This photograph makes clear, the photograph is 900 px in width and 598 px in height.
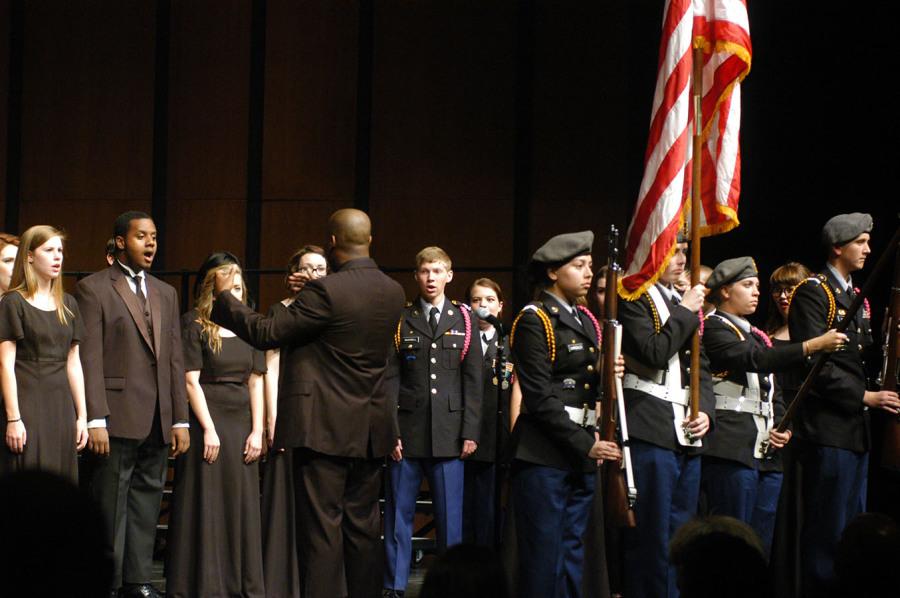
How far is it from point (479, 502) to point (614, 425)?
2105 millimetres

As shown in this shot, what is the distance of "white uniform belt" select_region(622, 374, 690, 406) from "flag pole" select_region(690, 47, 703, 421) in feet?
0.15

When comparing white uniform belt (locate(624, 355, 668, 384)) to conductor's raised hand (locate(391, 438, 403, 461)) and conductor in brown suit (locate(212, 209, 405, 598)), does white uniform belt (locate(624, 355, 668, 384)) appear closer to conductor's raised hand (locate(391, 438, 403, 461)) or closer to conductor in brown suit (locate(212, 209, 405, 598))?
conductor in brown suit (locate(212, 209, 405, 598))

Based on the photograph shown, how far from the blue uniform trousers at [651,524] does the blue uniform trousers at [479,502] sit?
180cm

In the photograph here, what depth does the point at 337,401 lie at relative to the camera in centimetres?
464

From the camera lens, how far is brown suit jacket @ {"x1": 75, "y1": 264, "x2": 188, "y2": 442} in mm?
5410

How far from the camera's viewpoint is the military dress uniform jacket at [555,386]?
4496mm

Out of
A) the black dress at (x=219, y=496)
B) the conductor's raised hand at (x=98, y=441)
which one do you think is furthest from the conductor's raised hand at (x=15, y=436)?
the black dress at (x=219, y=496)

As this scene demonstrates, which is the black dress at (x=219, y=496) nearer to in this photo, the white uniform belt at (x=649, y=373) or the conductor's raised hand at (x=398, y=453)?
the conductor's raised hand at (x=398, y=453)

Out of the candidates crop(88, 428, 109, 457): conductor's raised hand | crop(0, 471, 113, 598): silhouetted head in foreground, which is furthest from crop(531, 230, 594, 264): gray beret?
crop(0, 471, 113, 598): silhouetted head in foreground

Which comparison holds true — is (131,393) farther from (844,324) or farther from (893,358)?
(893,358)

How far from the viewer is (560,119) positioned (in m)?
8.99

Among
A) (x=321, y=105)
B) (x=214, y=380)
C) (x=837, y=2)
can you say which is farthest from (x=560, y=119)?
(x=214, y=380)

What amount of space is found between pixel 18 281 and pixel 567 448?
2.36 m

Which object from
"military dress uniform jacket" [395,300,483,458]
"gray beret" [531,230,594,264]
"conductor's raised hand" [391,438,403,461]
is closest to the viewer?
"gray beret" [531,230,594,264]
